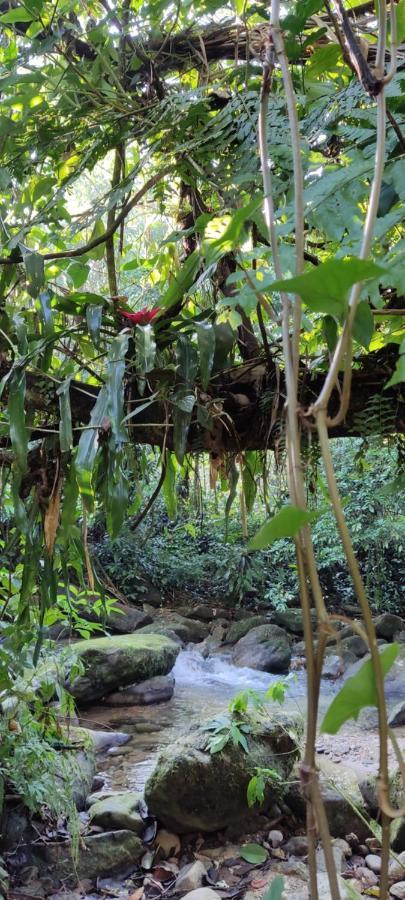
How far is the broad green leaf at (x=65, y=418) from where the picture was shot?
47.6 inches

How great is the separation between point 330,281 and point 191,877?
81.5 inches

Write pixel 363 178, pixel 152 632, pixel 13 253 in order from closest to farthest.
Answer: pixel 363 178, pixel 13 253, pixel 152 632

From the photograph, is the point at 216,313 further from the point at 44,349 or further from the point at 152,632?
the point at 152,632

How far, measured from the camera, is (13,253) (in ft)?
4.93

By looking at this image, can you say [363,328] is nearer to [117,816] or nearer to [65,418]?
[65,418]

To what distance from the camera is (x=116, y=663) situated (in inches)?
167

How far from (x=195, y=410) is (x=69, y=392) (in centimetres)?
26

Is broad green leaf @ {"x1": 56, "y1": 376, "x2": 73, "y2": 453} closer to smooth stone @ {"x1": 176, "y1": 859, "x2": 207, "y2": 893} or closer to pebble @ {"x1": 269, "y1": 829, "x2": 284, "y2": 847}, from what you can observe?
smooth stone @ {"x1": 176, "y1": 859, "x2": 207, "y2": 893}

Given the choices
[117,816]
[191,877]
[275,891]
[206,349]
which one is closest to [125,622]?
[117,816]

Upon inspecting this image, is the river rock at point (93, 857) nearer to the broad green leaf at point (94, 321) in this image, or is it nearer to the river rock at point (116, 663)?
the broad green leaf at point (94, 321)

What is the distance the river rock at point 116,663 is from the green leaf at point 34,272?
9.87 feet

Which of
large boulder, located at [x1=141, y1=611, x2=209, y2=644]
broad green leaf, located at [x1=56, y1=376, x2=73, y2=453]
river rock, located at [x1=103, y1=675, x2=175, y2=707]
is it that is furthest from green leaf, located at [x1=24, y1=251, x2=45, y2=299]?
large boulder, located at [x1=141, y1=611, x2=209, y2=644]

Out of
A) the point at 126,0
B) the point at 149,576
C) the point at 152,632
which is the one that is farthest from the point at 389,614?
the point at 126,0

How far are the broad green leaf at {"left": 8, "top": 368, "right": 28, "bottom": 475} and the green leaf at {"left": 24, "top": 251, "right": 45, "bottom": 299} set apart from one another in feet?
0.66
